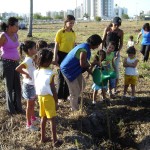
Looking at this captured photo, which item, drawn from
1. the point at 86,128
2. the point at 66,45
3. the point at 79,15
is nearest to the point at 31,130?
the point at 86,128

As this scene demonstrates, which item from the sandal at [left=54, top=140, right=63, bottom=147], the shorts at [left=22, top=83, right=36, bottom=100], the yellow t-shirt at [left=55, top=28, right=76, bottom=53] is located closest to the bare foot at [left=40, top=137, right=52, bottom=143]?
the sandal at [left=54, top=140, right=63, bottom=147]

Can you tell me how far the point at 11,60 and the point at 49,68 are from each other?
120 cm

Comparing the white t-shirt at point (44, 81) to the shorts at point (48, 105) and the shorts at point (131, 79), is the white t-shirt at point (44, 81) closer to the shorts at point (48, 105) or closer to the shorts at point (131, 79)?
the shorts at point (48, 105)

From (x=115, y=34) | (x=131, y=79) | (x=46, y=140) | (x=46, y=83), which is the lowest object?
(x=46, y=140)

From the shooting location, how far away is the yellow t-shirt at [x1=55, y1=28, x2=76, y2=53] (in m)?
6.07

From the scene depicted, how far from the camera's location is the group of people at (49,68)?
4391mm

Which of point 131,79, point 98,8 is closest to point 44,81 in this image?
point 131,79

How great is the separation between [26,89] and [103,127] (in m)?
1.70

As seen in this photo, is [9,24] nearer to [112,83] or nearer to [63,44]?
[63,44]

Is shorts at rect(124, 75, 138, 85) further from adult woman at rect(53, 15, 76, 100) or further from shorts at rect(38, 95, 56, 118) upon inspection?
Result: shorts at rect(38, 95, 56, 118)

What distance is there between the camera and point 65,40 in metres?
6.12

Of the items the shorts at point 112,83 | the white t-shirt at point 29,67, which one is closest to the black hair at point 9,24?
the white t-shirt at point 29,67

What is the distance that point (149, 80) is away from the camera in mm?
8336

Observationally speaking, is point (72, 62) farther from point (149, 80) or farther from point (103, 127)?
point (149, 80)
